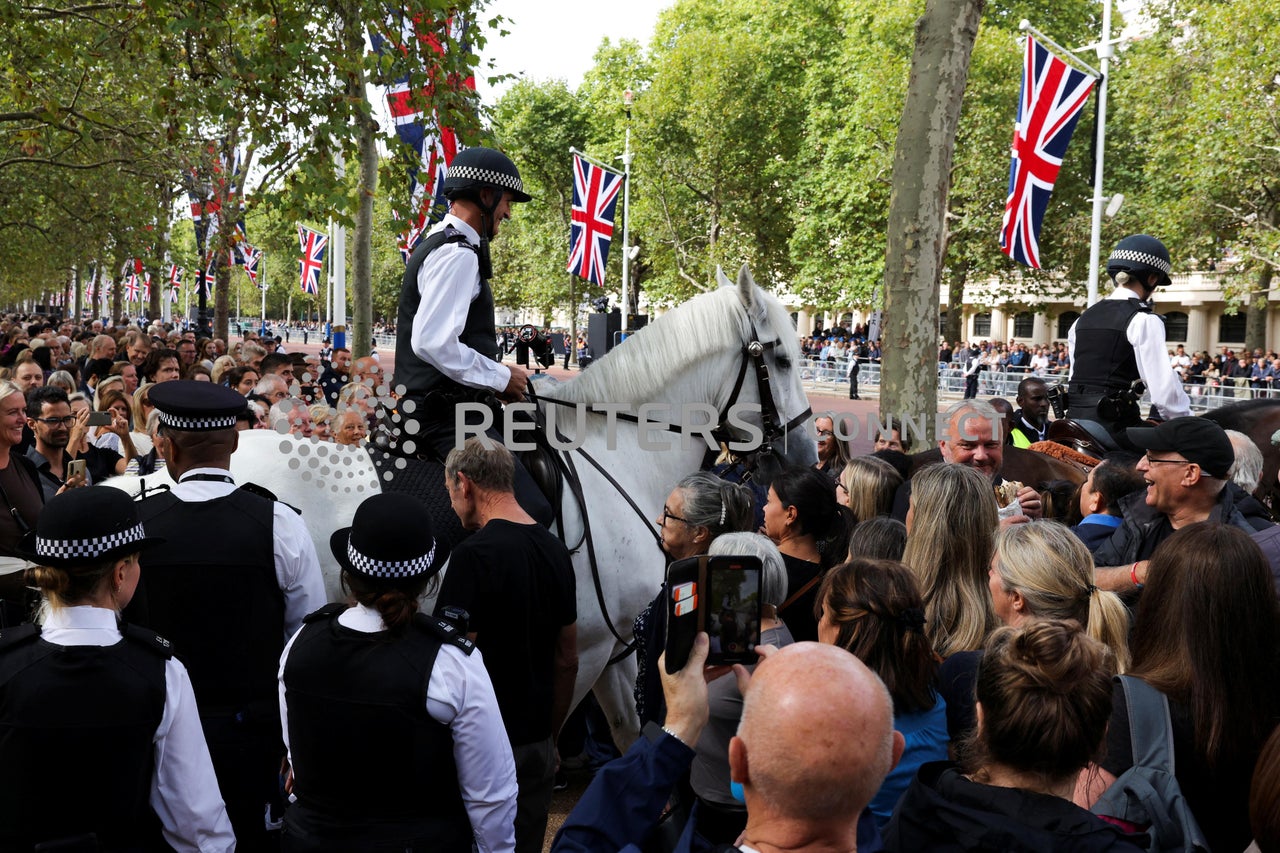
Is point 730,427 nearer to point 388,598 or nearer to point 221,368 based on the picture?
point 388,598

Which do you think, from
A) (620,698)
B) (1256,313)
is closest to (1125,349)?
(620,698)

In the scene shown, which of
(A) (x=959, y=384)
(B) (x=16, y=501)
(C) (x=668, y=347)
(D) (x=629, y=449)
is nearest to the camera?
(D) (x=629, y=449)

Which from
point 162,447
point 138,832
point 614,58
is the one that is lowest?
point 138,832

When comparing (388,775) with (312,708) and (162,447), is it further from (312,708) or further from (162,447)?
(162,447)

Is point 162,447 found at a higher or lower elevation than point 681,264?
lower

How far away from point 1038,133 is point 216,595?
13.8 meters

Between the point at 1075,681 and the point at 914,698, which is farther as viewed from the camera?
the point at 914,698

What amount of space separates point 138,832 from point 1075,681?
7.69 ft

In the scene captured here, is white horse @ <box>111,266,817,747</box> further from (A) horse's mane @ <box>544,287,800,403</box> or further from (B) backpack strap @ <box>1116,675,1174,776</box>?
(B) backpack strap @ <box>1116,675,1174,776</box>

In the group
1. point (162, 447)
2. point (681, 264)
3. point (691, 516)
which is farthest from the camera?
point (681, 264)

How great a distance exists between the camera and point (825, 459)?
28.7 ft

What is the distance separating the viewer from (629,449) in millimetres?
5297

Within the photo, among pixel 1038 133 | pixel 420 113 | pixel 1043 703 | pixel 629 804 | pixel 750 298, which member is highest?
pixel 1038 133

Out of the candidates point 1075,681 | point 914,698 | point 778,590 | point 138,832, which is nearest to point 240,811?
point 138,832
